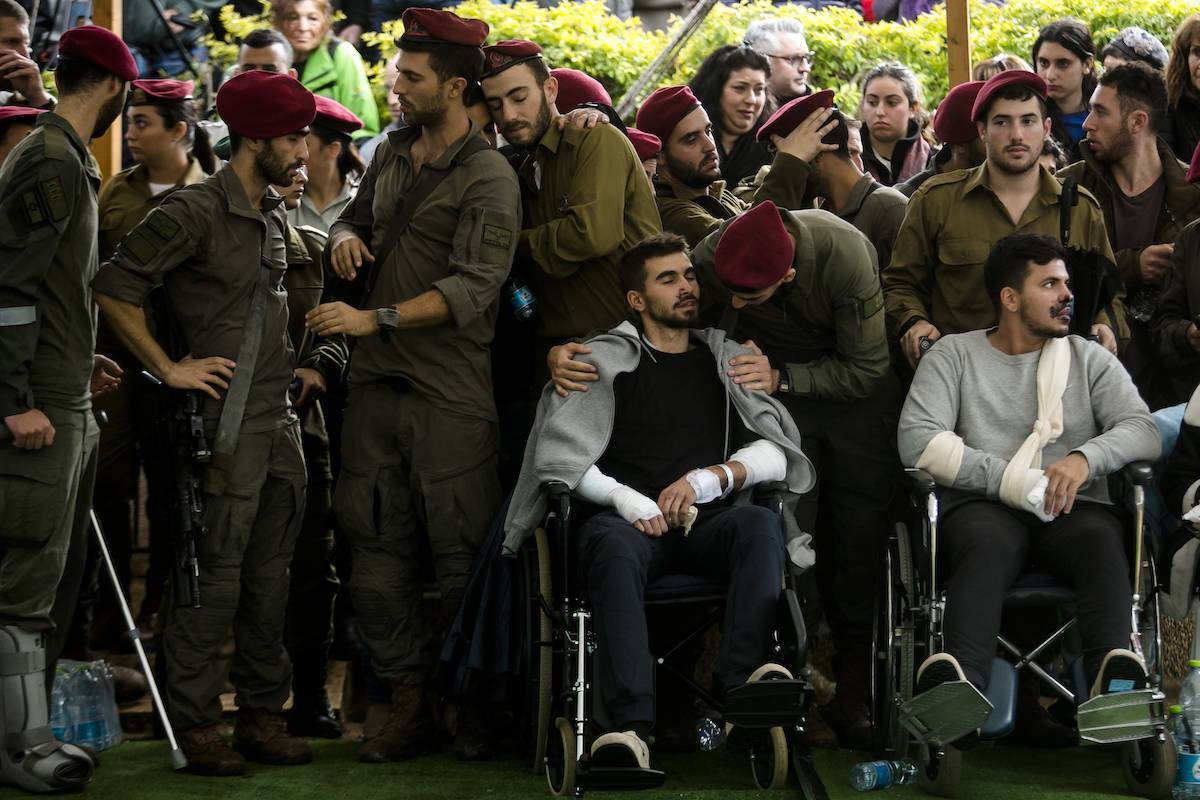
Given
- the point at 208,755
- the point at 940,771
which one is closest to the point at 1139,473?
the point at 940,771

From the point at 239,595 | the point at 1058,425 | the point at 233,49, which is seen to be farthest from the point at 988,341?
the point at 233,49

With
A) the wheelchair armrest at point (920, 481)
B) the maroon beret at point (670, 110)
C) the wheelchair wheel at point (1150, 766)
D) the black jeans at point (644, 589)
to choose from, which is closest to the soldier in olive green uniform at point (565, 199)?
the maroon beret at point (670, 110)

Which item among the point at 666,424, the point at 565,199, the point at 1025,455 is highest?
the point at 565,199

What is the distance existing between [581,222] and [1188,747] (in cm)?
235

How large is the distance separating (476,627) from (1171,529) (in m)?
2.18

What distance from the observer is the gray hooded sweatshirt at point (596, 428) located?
17.2 feet

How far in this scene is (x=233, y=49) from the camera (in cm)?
912

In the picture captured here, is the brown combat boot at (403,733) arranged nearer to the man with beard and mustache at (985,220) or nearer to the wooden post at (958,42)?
the man with beard and mustache at (985,220)

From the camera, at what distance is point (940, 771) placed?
194 inches

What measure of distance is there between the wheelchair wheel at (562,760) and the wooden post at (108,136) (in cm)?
328

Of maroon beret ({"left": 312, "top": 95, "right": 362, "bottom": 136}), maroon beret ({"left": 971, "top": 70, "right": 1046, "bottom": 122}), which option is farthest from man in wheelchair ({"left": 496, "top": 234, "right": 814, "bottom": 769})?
maroon beret ({"left": 312, "top": 95, "right": 362, "bottom": 136})

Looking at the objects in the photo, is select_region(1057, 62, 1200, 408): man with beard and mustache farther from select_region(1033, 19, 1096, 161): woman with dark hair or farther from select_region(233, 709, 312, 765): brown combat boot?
select_region(233, 709, 312, 765): brown combat boot

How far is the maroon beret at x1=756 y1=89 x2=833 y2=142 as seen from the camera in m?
6.00

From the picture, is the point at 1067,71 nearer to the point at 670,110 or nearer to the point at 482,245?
the point at 670,110
